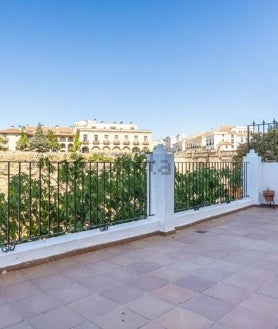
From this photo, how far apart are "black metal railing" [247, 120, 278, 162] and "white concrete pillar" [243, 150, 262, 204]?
450 millimetres

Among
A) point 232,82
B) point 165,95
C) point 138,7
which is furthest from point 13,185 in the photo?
point 165,95

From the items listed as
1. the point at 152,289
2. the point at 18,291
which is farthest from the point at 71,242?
the point at 152,289

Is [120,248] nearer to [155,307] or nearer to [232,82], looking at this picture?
[155,307]

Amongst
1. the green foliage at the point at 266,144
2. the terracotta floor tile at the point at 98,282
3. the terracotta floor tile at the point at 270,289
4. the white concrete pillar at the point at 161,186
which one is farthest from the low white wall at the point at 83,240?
the green foliage at the point at 266,144

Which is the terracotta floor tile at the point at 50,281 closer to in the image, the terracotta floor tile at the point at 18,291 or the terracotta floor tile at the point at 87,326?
the terracotta floor tile at the point at 18,291

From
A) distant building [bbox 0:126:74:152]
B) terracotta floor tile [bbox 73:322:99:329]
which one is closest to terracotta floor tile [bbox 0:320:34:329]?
terracotta floor tile [bbox 73:322:99:329]

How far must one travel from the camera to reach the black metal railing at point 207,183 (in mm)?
5422

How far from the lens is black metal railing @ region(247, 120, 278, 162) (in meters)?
7.54

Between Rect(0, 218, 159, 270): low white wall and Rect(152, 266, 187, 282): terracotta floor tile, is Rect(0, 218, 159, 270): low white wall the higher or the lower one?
the higher one

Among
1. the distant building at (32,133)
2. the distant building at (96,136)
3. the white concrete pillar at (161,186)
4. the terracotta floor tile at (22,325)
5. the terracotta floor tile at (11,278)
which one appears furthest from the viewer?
the distant building at (96,136)

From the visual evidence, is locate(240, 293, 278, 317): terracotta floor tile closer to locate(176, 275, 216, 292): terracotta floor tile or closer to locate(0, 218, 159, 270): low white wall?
locate(176, 275, 216, 292): terracotta floor tile

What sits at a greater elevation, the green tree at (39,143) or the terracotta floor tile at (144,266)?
the green tree at (39,143)

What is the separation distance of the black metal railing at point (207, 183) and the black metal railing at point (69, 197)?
98cm

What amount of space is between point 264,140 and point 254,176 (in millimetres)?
1419
